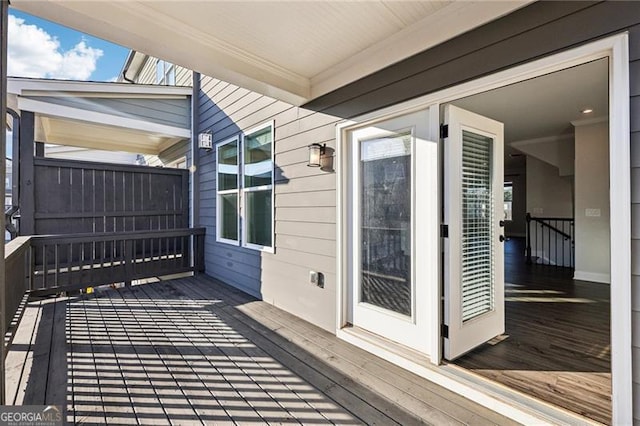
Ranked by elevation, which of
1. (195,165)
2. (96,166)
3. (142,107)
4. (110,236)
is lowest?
(110,236)

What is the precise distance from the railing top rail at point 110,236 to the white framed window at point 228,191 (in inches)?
30.0

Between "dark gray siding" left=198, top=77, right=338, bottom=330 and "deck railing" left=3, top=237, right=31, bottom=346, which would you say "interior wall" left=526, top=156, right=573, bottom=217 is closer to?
"dark gray siding" left=198, top=77, right=338, bottom=330

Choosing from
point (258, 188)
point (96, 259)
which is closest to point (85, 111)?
point (96, 259)

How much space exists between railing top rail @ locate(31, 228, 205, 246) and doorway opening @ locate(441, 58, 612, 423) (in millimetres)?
4842

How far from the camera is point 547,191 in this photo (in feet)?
23.7

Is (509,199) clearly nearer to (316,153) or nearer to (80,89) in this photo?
(316,153)

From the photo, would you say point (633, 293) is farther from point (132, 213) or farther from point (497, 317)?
point (132, 213)

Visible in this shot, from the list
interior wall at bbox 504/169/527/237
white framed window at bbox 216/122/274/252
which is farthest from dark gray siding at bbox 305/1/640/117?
interior wall at bbox 504/169/527/237

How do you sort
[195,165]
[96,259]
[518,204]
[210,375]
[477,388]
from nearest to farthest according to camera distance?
[477,388] → [210,375] → [96,259] → [195,165] → [518,204]

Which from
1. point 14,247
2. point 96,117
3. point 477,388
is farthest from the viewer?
point 96,117

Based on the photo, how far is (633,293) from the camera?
1.56m

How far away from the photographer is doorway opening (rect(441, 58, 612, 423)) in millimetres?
2340

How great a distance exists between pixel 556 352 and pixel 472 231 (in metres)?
1.29

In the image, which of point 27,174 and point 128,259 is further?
point 128,259
